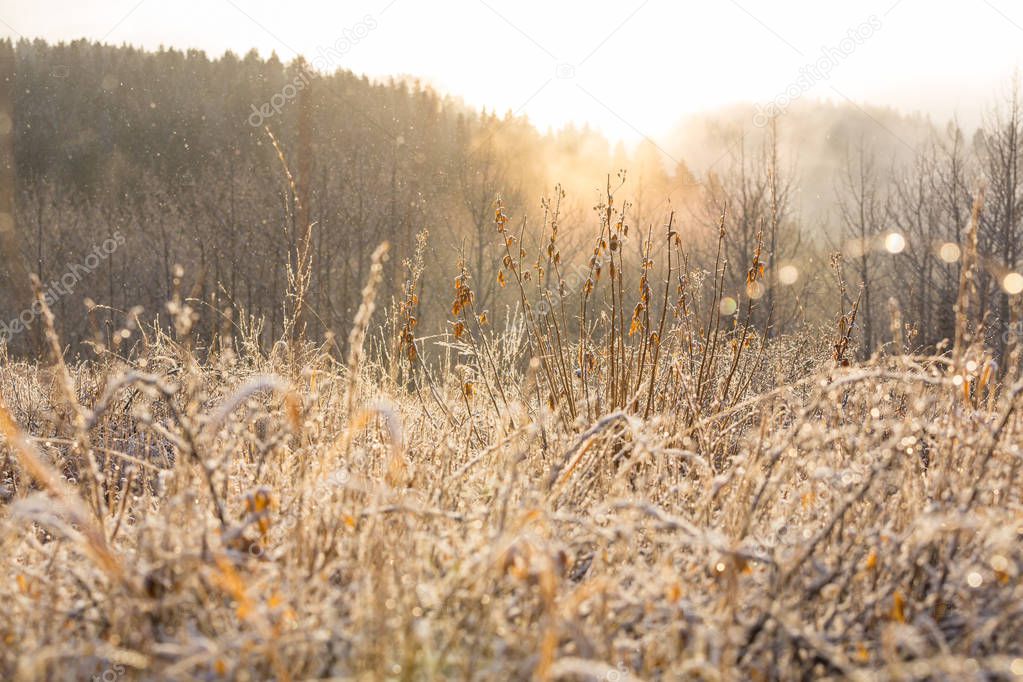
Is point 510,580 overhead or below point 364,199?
below

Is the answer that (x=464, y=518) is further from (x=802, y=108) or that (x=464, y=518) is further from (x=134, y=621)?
(x=802, y=108)

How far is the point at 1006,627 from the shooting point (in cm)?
149

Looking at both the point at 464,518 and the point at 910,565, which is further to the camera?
the point at 464,518

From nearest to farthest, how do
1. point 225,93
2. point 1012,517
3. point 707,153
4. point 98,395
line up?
1. point 1012,517
2. point 98,395
3. point 707,153
4. point 225,93

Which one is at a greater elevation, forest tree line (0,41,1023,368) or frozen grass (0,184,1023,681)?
forest tree line (0,41,1023,368)

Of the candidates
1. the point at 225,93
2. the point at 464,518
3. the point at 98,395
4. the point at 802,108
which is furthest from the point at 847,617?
the point at 802,108

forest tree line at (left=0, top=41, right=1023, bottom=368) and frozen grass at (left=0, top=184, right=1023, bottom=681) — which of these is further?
forest tree line at (left=0, top=41, right=1023, bottom=368)

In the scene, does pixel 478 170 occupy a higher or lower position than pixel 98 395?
higher

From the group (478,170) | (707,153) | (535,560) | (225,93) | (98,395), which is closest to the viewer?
(535,560)

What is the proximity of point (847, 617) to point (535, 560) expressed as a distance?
658mm

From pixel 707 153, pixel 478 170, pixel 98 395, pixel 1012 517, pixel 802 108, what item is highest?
pixel 802 108

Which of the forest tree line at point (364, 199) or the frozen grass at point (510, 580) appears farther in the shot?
the forest tree line at point (364, 199)

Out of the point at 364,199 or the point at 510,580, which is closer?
the point at 510,580

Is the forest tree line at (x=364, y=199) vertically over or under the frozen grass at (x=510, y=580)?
over
